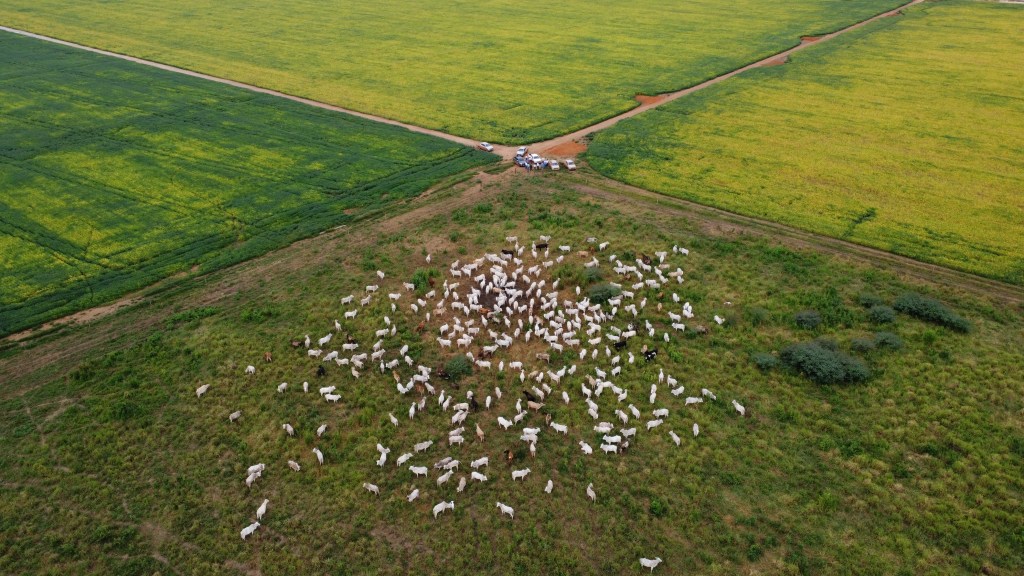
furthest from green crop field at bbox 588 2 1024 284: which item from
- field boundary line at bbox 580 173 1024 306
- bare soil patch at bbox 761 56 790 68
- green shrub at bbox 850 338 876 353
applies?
green shrub at bbox 850 338 876 353

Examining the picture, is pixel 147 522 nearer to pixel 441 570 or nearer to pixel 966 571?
pixel 441 570

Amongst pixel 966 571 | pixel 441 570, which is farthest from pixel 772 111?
pixel 441 570

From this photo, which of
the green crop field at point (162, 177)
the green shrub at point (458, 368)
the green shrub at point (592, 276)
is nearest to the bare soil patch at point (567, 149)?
the green crop field at point (162, 177)

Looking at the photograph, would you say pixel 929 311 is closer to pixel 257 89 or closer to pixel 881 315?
pixel 881 315

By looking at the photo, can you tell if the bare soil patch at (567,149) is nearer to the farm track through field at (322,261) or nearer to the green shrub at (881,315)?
the farm track through field at (322,261)

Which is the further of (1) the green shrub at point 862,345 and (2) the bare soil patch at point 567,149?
(2) the bare soil patch at point 567,149

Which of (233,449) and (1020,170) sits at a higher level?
(1020,170)
